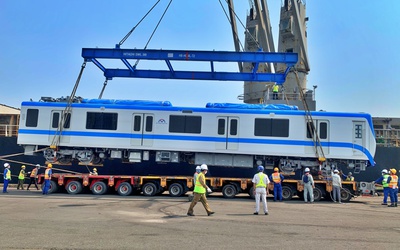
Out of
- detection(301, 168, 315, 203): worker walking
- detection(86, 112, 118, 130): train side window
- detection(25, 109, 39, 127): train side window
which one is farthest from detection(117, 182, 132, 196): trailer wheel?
detection(301, 168, 315, 203): worker walking

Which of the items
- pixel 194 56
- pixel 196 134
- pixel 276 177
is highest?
pixel 194 56

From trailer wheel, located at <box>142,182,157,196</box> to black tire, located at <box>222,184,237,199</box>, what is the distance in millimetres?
3313

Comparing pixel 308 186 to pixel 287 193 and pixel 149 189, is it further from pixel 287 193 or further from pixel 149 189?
pixel 149 189

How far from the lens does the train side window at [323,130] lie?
16.7m

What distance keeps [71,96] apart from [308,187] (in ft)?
39.4

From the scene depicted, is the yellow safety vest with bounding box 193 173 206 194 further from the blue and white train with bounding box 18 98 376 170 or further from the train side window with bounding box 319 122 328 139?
the train side window with bounding box 319 122 328 139

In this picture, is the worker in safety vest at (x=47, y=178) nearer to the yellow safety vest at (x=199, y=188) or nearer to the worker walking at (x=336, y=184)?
the yellow safety vest at (x=199, y=188)

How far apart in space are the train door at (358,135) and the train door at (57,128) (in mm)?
13900

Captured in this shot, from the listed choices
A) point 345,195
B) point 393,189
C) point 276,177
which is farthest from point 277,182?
point 393,189

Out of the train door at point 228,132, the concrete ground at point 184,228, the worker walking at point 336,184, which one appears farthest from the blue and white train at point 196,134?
the concrete ground at point 184,228

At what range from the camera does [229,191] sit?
16578 mm

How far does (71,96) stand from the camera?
1705cm

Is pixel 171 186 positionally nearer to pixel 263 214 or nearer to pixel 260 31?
pixel 263 214

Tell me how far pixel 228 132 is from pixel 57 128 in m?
8.47
